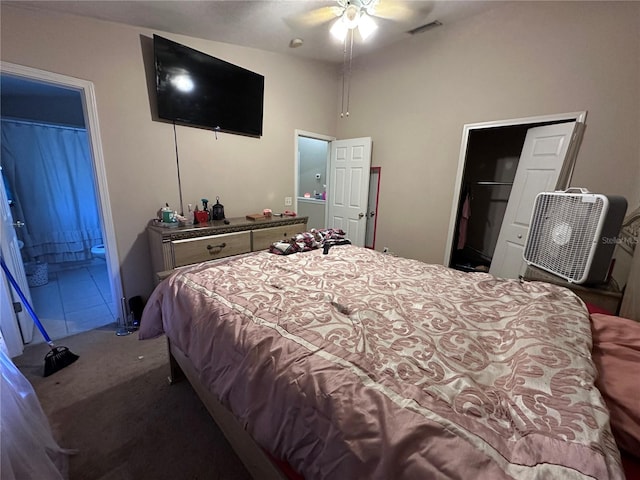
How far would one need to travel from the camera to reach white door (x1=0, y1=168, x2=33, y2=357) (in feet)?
6.13

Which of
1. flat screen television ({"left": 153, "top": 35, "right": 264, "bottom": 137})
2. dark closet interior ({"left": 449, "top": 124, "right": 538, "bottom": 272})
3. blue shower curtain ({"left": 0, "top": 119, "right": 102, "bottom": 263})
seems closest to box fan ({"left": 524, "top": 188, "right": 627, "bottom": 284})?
dark closet interior ({"left": 449, "top": 124, "right": 538, "bottom": 272})

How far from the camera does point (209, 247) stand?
8.07 ft

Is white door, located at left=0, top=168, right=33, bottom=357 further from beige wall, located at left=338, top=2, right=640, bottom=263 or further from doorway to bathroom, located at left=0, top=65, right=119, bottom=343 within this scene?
beige wall, located at left=338, top=2, right=640, bottom=263

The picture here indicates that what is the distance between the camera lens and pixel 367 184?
3.54 m

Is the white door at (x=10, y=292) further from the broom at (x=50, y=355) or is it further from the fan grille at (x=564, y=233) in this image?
the fan grille at (x=564, y=233)

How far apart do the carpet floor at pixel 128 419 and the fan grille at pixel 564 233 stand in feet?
6.89

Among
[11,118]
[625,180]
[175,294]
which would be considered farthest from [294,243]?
[11,118]

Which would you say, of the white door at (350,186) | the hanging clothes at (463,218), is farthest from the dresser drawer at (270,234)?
the hanging clothes at (463,218)

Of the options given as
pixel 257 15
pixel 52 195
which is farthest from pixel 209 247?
pixel 52 195

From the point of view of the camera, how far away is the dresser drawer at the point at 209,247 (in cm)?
229

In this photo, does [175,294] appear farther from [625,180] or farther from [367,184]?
[625,180]

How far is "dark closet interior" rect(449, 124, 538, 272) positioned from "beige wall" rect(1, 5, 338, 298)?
7.54 feet

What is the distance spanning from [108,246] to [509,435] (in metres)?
2.95

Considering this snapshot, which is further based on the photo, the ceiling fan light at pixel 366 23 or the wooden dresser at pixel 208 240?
the wooden dresser at pixel 208 240
